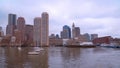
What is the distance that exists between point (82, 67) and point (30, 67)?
9311 mm

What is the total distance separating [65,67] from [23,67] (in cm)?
745

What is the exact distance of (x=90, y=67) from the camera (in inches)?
1655

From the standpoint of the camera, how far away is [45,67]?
137 ft

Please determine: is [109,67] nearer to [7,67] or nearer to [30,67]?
[30,67]

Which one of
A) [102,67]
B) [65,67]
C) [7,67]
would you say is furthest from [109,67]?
[7,67]

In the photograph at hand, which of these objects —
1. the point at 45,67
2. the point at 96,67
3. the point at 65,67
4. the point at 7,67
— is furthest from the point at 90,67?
the point at 7,67

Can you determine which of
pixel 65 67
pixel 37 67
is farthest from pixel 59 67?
pixel 37 67

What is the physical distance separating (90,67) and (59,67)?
560cm

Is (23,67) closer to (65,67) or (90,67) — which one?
(65,67)

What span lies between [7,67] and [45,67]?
6.71 meters

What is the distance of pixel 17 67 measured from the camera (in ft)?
134

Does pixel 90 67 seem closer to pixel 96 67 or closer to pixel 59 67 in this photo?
pixel 96 67

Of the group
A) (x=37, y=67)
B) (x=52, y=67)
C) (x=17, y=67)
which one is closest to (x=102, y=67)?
(x=52, y=67)

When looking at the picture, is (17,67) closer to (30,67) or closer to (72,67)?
(30,67)
